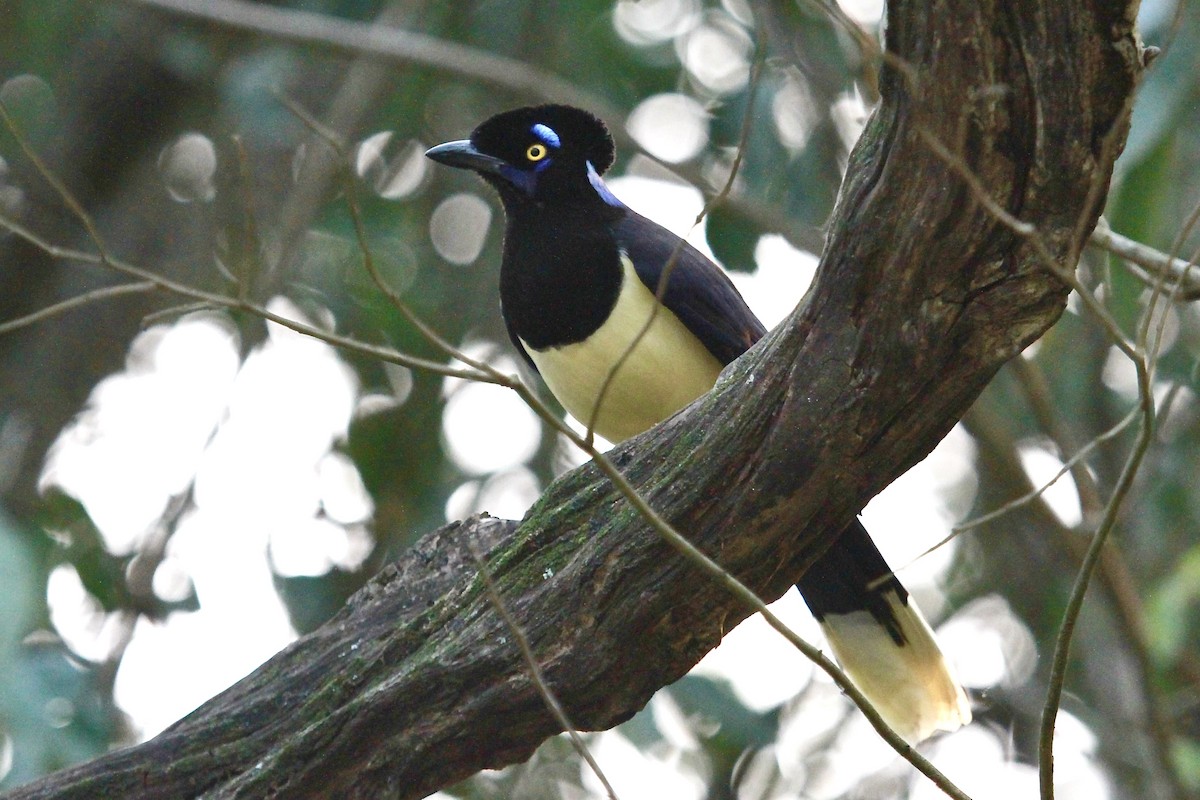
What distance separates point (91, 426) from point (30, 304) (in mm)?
644

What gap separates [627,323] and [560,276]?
0.26 m

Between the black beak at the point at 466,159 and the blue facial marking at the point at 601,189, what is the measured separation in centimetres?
28

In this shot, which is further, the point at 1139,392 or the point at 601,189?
the point at 601,189

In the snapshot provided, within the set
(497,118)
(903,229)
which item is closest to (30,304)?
(497,118)

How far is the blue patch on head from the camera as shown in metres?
4.72

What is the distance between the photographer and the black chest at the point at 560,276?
14.3 ft

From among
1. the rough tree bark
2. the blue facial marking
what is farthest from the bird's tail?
the blue facial marking

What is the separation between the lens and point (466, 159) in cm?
472

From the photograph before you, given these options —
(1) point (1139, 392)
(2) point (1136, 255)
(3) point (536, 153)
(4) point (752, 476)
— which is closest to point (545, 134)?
(3) point (536, 153)

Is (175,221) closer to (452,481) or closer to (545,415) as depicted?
(452,481)

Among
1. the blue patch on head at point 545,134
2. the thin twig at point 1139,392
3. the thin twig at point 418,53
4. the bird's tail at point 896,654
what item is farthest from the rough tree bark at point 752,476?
the thin twig at point 418,53

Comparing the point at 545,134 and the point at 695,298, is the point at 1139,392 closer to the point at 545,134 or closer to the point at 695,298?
the point at 695,298

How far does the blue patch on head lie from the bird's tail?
1.62 metres

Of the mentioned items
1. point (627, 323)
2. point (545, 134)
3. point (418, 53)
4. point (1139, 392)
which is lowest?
point (1139, 392)
